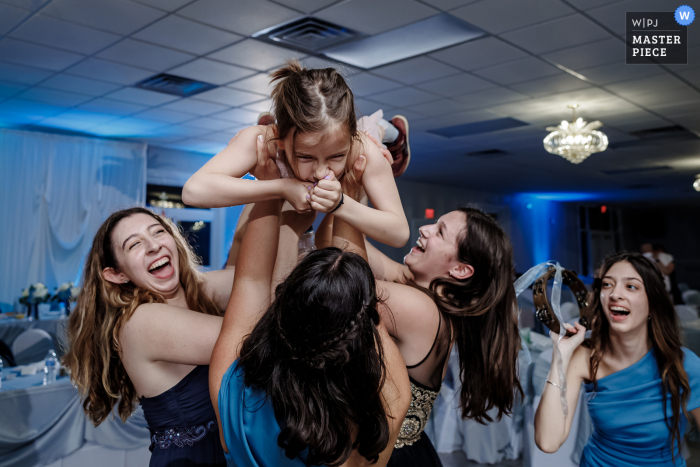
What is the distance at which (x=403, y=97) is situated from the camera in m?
5.85

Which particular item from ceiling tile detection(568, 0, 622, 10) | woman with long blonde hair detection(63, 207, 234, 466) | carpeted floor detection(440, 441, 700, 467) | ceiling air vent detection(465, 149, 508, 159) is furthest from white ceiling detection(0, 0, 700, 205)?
carpeted floor detection(440, 441, 700, 467)

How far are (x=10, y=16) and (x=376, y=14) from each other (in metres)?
2.69

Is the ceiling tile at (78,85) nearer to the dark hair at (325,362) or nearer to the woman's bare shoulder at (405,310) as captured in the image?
the woman's bare shoulder at (405,310)

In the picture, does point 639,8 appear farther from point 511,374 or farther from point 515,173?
point 515,173

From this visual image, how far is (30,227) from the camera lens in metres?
7.46

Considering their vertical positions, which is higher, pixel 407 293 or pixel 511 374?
pixel 407 293

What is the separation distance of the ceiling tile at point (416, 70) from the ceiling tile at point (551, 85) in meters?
0.92

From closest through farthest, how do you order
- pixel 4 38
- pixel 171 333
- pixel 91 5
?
pixel 171 333, pixel 91 5, pixel 4 38

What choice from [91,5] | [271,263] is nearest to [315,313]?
[271,263]

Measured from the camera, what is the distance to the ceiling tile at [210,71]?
482cm

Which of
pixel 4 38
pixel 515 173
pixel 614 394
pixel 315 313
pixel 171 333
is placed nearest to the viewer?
pixel 315 313

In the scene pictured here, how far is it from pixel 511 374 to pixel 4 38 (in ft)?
15.3

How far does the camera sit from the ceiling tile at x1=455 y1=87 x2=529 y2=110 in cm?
569

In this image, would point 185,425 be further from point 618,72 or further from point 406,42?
point 618,72
